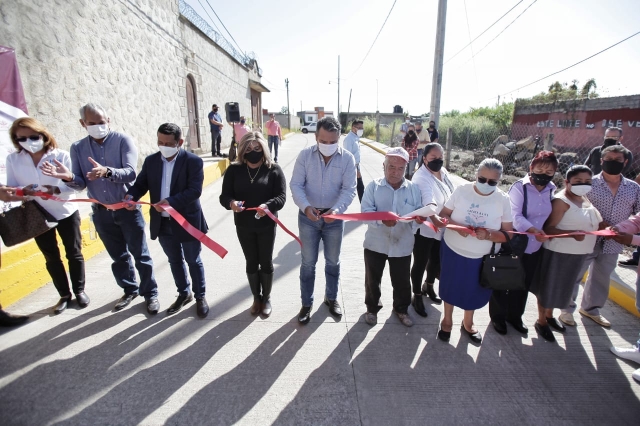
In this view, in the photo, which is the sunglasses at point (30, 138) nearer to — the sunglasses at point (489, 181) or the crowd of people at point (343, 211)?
the crowd of people at point (343, 211)

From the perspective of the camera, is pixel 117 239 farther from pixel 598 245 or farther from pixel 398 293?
pixel 598 245

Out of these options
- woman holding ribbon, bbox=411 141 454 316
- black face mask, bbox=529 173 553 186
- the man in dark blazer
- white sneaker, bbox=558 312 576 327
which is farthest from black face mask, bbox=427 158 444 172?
the man in dark blazer

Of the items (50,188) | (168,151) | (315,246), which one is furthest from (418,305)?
(50,188)

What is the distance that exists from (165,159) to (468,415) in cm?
316

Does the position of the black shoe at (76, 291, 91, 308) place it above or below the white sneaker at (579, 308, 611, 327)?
above

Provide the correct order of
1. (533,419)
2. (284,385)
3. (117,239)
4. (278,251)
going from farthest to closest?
(278,251)
(117,239)
(284,385)
(533,419)

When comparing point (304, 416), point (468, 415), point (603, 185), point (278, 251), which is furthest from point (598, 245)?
point (278, 251)

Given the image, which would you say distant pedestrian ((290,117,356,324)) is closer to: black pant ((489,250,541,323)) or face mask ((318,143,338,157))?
face mask ((318,143,338,157))

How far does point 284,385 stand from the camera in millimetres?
2398

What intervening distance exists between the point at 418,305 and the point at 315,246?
1255 mm

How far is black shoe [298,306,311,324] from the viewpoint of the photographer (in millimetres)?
3115

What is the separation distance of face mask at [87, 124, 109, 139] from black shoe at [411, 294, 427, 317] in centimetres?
338

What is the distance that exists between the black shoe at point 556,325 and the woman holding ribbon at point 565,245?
0.04ft

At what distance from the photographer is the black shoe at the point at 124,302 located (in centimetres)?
327
